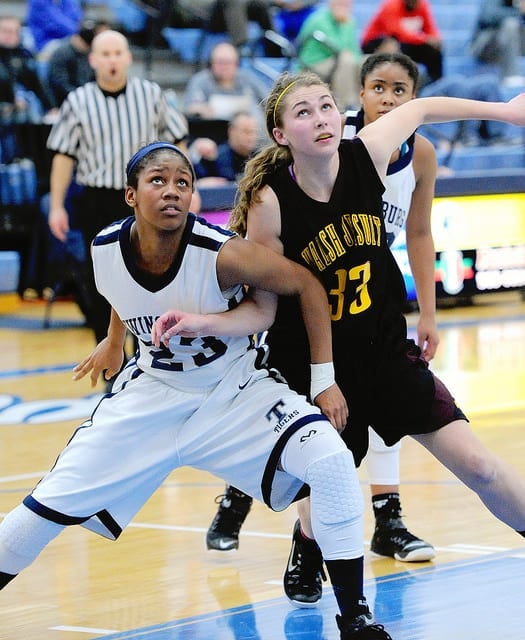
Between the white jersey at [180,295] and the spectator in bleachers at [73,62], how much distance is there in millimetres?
7844

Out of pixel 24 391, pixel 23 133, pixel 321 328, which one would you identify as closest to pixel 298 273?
pixel 321 328

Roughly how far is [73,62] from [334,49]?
2.89 metres

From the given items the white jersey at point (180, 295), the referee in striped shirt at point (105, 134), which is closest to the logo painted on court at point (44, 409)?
the referee in striped shirt at point (105, 134)

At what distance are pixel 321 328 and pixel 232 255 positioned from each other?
321 mm

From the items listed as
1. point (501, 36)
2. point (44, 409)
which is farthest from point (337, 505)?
point (501, 36)

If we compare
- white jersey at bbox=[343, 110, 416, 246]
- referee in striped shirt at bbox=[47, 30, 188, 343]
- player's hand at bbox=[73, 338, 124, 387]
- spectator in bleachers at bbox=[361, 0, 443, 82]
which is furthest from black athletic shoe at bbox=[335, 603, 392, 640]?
spectator in bleachers at bbox=[361, 0, 443, 82]

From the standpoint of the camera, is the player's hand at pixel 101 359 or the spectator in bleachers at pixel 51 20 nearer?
the player's hand at pixel 101 359

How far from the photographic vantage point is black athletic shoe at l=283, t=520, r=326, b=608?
4.14m

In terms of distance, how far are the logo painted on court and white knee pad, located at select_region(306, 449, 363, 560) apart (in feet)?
12.3

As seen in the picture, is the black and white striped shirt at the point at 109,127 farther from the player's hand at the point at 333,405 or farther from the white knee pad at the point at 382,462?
the player's hand at the point at 333,405

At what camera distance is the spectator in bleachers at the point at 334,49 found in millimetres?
13102

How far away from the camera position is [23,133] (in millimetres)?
11875

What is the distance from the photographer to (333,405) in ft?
12.5

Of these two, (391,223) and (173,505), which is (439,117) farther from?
(173,505)
